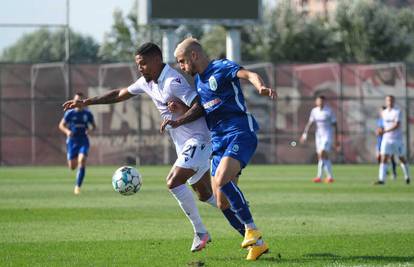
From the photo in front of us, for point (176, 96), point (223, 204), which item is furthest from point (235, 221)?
point (176, 96)

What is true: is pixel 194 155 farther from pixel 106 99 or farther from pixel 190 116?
pixel 106 99

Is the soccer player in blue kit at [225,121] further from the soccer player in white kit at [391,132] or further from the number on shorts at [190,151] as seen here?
the soccer player in white kit at [391,132]

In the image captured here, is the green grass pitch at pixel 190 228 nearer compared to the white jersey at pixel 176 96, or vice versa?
the green grass pitch at pixel 190 228

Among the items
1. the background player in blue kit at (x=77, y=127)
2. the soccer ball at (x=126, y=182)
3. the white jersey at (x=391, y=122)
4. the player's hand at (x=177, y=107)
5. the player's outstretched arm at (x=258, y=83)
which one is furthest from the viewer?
the white jersey at (x=391, y=122)

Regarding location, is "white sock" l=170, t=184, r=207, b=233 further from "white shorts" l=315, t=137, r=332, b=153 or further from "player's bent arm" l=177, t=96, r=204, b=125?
"white shorts" l=315, t=137, r=332, b=153

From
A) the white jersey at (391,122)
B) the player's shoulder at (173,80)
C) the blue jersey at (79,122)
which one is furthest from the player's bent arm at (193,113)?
the white jersey at (391,122)

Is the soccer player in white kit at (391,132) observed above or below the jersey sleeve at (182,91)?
below

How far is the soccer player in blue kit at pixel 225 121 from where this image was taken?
10.6 m

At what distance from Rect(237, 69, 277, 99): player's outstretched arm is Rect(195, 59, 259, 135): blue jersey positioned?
21cm

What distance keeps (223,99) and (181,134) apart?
775 millimetres

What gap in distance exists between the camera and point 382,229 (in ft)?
44.9

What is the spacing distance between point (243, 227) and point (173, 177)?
0.97 meters

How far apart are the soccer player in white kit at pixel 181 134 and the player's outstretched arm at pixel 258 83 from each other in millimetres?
747

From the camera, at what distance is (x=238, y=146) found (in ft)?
34.8
